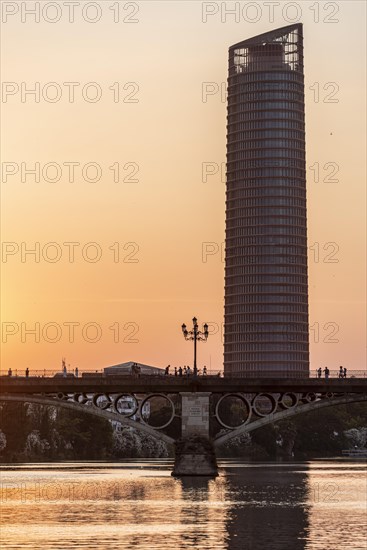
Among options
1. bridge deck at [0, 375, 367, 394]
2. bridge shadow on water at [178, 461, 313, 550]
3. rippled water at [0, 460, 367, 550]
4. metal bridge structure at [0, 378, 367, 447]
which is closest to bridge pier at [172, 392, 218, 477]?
metal bridge structure at [0, 378, 367, 447]

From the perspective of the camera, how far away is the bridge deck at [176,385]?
144m

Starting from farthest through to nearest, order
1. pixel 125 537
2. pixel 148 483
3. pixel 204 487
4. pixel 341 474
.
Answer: pixel 341 474 → pixel 148 483 → pixel 204 487 → pixel 125 537

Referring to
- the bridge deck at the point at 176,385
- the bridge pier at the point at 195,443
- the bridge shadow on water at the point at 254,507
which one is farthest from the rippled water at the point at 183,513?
the bridge deck at the point at 176,385

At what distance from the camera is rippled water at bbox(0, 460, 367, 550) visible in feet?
226

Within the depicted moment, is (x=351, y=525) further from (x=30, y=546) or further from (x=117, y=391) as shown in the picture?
(x=117, y=391)

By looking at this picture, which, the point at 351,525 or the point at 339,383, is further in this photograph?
the point at 339,383

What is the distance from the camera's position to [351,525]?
257 feet

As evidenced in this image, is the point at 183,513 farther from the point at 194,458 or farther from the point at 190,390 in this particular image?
the point at 190,390

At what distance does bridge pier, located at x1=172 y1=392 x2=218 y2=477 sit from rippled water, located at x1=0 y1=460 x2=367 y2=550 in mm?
1903

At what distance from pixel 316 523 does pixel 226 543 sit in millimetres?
13358

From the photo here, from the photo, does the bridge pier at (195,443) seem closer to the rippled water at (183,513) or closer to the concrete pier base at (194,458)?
the concrete pier base at (194,458)

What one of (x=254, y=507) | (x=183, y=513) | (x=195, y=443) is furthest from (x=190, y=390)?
(x=183, y=513)

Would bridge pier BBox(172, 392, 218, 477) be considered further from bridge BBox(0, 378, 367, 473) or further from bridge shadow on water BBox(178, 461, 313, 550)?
bridge shadow on water BBox(178, 461, 313, 550)

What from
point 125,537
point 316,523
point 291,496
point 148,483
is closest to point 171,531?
point 125,537
